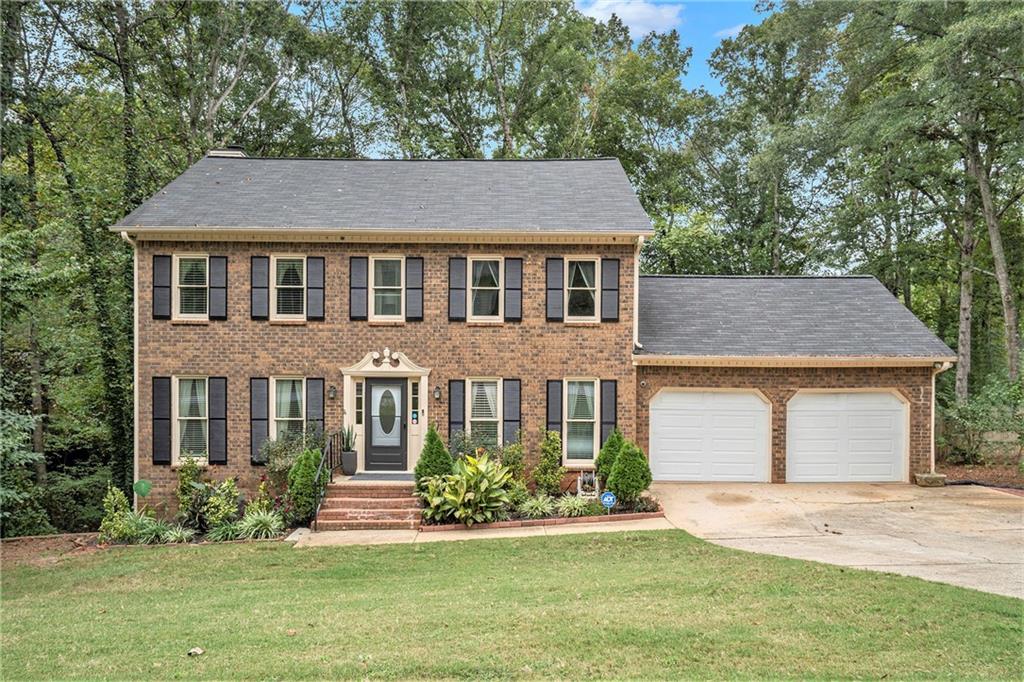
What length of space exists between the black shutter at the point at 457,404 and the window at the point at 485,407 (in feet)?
0.41

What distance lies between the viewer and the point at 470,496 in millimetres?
10391

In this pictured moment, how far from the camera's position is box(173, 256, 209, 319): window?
12125mm

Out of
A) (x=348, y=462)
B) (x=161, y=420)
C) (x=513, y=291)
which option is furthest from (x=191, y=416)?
(x=513, y=291)

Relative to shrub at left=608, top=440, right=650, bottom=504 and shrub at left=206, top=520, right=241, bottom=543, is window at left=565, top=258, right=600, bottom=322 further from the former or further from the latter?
shrub at left=206, top=520, right=241, bottom=543

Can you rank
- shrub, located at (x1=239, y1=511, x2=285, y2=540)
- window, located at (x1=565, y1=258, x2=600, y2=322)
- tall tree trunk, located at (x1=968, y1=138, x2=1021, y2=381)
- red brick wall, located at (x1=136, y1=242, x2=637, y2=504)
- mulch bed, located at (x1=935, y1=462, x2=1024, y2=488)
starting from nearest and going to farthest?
shrub, located at (x1=239, y1=511, x2=285, y2=540)
red brick wall, located at (x1=136, y1=242, x2=637, y2=504)
window, located at (x1=565, y1=258, x2=600, y2=322)
mulch bed, located at (x1=935, y1=462, x2=1024, y2=488)
tall tree trunk, located at (x1=968, y1=138, x2=1021, y2=381)

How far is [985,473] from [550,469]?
1119cm

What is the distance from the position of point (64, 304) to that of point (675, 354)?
46.8ft

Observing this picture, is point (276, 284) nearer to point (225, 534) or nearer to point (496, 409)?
point (225, 534)

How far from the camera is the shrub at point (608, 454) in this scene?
11469mm

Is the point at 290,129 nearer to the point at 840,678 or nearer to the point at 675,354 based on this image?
the point at 675,354

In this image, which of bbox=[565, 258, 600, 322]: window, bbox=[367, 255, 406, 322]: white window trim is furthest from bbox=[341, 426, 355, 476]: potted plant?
bbox=[565, 258, 600, 322]: window

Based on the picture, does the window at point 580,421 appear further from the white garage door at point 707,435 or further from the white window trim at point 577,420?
the white garage door at point 707,435

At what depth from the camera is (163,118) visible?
18.7 metres

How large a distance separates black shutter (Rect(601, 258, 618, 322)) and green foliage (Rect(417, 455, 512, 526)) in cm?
397
